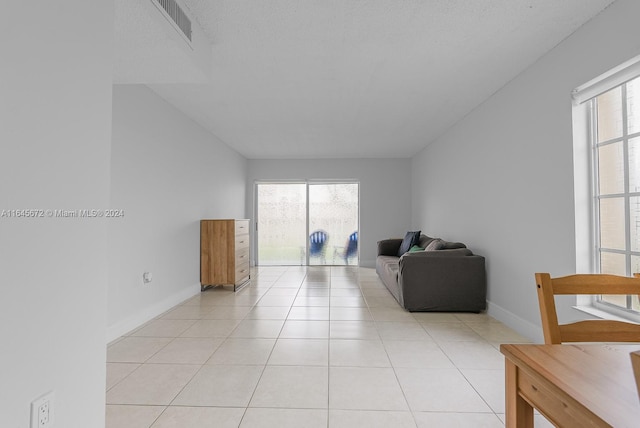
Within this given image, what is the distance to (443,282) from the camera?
366 centimetres

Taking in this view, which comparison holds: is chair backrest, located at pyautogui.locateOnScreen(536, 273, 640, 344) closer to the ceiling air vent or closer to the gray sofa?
the ceiling air vent

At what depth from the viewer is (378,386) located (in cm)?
204

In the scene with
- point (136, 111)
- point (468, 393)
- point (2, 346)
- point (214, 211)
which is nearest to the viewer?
point (2, 346)

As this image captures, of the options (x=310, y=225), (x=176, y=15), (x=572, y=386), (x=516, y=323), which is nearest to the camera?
(x=572, y=386)

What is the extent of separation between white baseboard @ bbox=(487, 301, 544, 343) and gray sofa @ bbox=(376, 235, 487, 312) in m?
0.15

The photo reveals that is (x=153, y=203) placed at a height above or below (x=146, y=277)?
above

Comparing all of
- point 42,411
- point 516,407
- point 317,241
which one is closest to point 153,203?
point 42,411

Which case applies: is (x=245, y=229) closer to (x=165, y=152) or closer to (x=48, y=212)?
(x=165, y=152)

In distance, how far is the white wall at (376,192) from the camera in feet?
24.0

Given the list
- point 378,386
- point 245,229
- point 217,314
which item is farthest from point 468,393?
point 245,229

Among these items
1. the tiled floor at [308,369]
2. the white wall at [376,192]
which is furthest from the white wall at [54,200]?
the white wall at [376,192]

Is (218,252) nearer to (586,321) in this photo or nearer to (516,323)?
(516,323)

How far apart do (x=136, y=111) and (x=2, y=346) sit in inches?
109

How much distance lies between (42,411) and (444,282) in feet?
11.5
